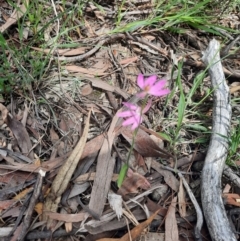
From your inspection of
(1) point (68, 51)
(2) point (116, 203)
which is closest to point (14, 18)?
(1) point (68, 51)

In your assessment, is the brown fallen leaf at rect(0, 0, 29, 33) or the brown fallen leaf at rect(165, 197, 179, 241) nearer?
the brown fallen leaf at rect(165, 197, 179, 241)

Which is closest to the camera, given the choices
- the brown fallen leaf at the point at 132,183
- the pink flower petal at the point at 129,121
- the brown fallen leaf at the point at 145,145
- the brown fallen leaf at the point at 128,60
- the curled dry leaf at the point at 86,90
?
the pink flower petal at the point at 129,121

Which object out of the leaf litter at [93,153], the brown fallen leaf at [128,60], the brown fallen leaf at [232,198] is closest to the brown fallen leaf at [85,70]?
the leaf litter at [93,153]

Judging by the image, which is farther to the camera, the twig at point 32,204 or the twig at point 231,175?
the twig at point 231,175

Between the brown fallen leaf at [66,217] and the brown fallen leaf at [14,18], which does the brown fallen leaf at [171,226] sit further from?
the brown fallen leaf at [14,18]

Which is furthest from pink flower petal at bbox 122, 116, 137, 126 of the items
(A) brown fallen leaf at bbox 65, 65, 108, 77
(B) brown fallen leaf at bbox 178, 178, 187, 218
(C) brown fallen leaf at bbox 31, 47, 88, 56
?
(C) brown fallen leaf at bbox 31, 47, 88, 56

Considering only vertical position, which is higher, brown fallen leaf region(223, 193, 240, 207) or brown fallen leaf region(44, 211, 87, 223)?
brown fallen leaf region(44, 211, 87, 223)

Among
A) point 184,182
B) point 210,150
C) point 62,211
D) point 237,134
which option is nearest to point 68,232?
point 62,211

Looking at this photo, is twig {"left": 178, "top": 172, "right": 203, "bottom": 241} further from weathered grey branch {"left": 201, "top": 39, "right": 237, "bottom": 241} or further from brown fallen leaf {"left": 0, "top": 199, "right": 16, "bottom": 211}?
brown fallen leaf {"left": 0, "top": 199, "right": 16, "bottom": 211}
